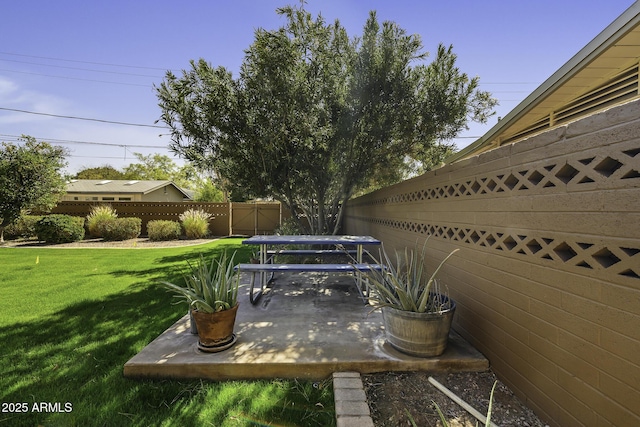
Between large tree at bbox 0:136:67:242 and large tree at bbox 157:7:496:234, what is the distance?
27.2ft

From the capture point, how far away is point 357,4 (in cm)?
581

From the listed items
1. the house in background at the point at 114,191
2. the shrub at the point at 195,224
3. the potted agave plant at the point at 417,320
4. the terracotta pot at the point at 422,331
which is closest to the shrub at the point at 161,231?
the shrub at the point at 195,224

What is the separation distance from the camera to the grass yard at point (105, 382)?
1.77m

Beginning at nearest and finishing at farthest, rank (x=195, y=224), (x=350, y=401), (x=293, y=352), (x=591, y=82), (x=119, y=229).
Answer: (x=350, y=401), (x=293, y=352), (x=591, y=82), (x=119, y=229), (x=195, y=224)

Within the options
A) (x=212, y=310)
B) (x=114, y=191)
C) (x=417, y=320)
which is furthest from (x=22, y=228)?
(x=417, y=320)

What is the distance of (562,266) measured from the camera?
1604 mm

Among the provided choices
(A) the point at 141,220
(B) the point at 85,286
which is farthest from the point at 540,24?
(A) the point at 141,220

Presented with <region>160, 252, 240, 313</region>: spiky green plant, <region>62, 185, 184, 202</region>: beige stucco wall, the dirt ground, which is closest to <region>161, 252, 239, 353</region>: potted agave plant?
<region>160, 252, 240, 313</region>: spiky green plant

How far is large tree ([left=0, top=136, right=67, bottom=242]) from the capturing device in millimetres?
10078

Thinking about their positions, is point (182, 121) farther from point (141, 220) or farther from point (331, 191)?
point (141, 220)

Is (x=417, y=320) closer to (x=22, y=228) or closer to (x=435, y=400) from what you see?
(x=435, y=400)

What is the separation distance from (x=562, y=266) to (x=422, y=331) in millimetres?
1055

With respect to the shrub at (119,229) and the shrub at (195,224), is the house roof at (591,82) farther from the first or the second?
the shrub at (119,229)

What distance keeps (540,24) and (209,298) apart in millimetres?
8310
